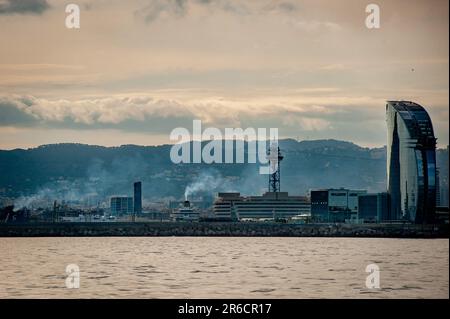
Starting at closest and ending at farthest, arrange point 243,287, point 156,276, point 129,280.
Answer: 1. point 243,287
2. point 129,280
3. point 156,276

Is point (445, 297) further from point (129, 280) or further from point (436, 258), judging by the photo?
point (436, 258)

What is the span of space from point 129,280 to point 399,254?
Answer: 147 feet

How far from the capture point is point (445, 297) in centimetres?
5866

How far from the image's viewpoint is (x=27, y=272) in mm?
76625

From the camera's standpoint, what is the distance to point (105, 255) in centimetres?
10525
